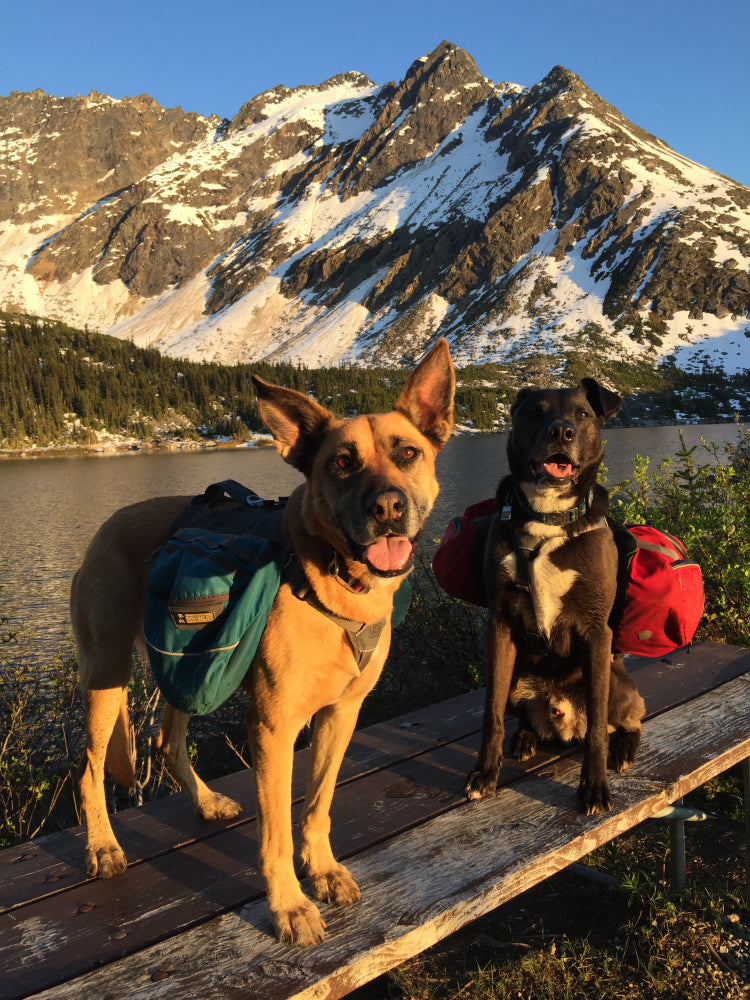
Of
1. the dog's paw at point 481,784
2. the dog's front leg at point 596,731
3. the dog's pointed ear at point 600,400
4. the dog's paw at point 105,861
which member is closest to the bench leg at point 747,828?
the dog's front leg at point 596,731

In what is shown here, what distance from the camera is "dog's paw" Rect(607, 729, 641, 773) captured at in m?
3.91

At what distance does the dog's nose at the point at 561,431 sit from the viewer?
395 cm

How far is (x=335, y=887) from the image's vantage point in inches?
113

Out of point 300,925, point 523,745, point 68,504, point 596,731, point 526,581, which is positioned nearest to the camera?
point 300,925

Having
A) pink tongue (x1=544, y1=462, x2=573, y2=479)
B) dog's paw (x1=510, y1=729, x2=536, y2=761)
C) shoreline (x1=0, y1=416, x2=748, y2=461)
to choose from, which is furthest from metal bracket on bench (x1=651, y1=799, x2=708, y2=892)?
shoreline (x1=0, y1=416, x2=748, y2=461)

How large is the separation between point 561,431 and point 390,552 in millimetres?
1576

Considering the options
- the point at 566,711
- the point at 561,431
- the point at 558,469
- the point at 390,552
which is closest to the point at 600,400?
the point at 561,431

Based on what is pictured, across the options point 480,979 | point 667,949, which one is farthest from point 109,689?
point 667,949

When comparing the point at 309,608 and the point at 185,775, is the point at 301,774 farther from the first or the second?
the point at 309,608

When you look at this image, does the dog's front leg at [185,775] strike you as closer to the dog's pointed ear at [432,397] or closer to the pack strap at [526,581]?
the pack strap at [526,581]

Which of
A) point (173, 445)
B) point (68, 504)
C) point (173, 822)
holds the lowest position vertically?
point (68, 504)

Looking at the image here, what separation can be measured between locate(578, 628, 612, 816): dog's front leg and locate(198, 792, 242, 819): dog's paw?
6.05 feet

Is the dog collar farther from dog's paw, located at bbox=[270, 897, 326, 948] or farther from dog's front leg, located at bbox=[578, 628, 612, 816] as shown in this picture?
dog's paw, located at bbox=[270, 897, 326, 948]

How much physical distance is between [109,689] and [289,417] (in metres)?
1.71
